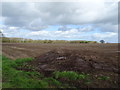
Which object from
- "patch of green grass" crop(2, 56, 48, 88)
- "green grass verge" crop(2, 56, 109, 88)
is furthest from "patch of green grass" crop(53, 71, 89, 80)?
"patch of green grass" crop(2, 56, 48, 88)

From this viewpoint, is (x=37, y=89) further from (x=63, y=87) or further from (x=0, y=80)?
(x=0, y=80)

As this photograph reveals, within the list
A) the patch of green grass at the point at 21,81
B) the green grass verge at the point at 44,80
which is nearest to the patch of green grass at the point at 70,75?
the green grass verge at the point at 44,80

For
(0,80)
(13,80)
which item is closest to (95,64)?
(13,80)

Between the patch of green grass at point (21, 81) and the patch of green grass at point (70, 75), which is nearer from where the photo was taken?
the patch of green grass at point (21, 81)

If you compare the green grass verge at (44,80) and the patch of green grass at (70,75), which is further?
the patch of green grass at (70,75)

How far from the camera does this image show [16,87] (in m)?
4.32

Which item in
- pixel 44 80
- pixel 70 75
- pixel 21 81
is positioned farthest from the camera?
pixel 70 75

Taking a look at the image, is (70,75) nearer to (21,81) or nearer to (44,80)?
(44,80)

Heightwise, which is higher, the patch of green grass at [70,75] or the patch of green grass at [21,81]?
the patch of green grass at [70,75]

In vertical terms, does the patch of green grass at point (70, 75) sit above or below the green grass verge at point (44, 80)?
above

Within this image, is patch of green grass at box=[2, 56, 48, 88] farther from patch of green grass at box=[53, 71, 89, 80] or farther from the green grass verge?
patch of green grass at box=[53, 71, 89, 80]

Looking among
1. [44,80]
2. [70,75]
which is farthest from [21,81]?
[70,75]

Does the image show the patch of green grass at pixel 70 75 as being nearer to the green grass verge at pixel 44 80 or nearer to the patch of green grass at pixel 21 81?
the green grass verge at pixel 44 80

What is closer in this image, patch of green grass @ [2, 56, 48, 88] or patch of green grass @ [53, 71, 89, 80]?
patch of green grass @ [2, 56, 48, 88]
